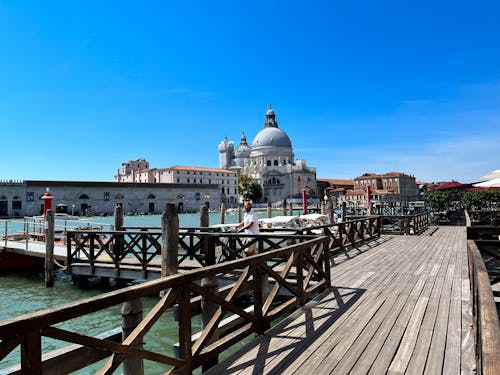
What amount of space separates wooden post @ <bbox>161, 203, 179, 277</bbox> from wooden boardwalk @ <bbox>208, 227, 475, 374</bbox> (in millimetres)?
2161

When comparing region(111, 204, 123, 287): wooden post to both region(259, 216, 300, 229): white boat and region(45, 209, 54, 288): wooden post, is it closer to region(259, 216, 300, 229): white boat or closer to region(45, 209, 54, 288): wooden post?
region(45, 209, 54, 288): wooden post

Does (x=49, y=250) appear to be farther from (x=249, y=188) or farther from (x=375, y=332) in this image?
(x=249, y=188)

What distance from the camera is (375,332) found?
4.25m

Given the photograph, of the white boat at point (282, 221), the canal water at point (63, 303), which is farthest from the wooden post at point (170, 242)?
the white boat at point (282, 221)

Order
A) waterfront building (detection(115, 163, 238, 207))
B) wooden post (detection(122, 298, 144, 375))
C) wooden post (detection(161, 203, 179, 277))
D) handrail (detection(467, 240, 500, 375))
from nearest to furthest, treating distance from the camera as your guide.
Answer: handrail (detection(467, 240, 500, 375)), wooden post (detection(122, 298, 144, 375)), wooden post (detection(161, 203, 179, 277)), waterfront building (detection(115, 163, 238, 207))

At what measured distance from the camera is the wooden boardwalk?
3.39 meters

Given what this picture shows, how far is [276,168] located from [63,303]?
102181 millimetres

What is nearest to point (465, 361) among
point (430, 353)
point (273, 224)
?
point (430, 353)

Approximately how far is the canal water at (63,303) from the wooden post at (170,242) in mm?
1967

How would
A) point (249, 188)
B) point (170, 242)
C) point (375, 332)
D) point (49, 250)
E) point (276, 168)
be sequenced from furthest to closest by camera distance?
point (276, 168), point (249, 188), point (49, 250), point (170, 242), point (375, 332)

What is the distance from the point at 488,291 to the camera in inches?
102

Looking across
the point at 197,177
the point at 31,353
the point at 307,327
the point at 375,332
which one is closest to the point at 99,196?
the point at 197,177

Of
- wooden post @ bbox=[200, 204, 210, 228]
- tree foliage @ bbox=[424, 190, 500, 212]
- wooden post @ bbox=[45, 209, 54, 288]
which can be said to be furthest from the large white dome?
wooden post @ bbox=[200, 204, 210, 228]

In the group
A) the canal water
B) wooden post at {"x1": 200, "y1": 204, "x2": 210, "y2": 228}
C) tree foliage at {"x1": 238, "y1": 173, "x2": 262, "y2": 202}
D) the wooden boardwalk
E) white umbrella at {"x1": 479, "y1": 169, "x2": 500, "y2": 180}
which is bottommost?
the canal water
